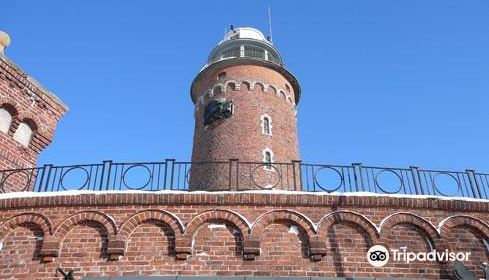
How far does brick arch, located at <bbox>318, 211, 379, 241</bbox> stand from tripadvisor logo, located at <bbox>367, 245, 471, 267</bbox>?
0.27 metres

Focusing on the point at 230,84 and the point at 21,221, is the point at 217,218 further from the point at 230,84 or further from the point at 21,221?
the point at 230,84

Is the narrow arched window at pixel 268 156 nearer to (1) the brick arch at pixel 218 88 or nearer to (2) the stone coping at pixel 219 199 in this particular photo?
(1) the brick arch at pixel 218 88

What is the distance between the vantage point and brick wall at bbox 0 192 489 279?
8.52 meters

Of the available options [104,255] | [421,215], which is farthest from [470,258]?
[104,255]

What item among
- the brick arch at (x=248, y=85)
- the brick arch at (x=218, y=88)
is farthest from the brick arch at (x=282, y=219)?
the brick arch at (x=218, y=88)

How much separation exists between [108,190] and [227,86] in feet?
36.0

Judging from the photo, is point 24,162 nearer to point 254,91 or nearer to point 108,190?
point 108,190

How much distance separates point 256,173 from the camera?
15.9 m

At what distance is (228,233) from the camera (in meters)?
8.85

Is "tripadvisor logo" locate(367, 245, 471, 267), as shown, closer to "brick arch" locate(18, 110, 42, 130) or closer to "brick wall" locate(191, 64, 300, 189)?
"brick wall" locate(191, 64, 300, 189)

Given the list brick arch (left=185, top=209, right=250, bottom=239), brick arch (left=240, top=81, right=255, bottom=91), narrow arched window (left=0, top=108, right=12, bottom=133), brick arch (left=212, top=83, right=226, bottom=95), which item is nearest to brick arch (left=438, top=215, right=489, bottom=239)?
brick arch (left=185, top=209, right=250, bottom=239)

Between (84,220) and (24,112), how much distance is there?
4484 mm

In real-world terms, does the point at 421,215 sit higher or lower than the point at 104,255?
higher

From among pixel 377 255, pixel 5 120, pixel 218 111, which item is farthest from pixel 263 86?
pixel 377 255
